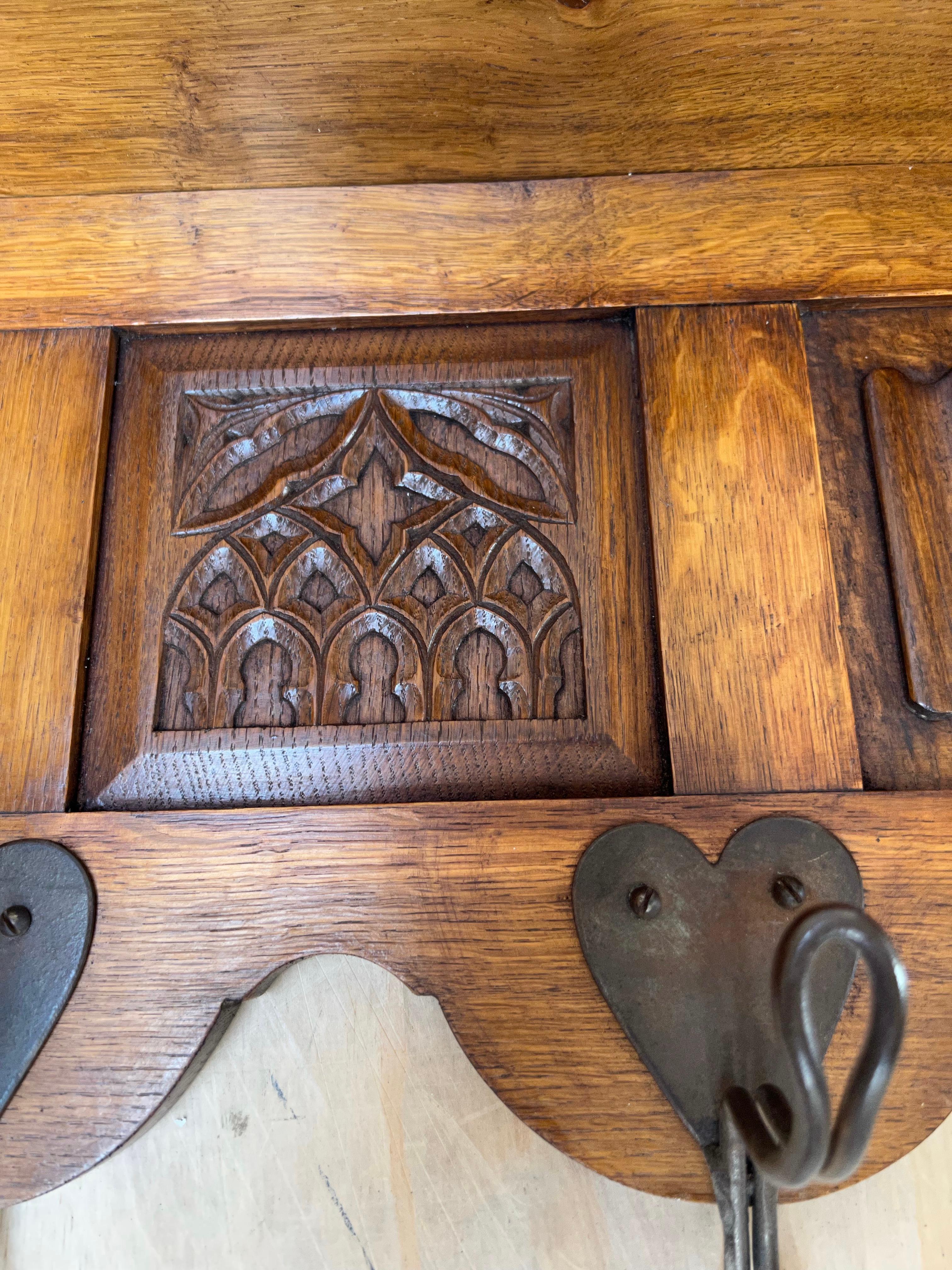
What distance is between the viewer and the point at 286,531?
0.66 meters

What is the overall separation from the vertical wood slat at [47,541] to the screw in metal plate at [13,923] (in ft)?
0.22

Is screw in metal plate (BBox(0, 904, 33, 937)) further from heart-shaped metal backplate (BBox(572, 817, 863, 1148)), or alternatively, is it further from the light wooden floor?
heart-shaped metal backplate (BBox(572, 817, 863, 1148))

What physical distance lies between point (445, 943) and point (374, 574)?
26 cm

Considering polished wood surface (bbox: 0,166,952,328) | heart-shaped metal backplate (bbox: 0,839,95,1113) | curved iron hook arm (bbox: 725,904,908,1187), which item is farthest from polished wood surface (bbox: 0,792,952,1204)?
polished wood surface (bbox: 0,166,952,328)

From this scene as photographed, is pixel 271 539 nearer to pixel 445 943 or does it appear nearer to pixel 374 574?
pixel 374 574

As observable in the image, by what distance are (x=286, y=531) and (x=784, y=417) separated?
0.38m

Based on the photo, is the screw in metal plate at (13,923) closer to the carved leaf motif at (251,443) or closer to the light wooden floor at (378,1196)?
the light wooden floor at (378,1196)

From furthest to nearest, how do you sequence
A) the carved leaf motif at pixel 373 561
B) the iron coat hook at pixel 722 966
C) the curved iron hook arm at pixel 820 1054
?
the carved leaf motif at pixel 373 561 → the iron coat hook at pixel 722 966 → the curved iron hook arm at pixel 820 1054

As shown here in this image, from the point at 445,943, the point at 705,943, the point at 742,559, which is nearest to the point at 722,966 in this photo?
the point at 705,943

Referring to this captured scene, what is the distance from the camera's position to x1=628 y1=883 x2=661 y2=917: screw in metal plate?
0.54 metres

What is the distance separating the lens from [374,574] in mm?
639

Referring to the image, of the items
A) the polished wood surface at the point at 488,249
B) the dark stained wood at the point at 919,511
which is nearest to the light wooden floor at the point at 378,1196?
the dark stained wood at the point at 919,511

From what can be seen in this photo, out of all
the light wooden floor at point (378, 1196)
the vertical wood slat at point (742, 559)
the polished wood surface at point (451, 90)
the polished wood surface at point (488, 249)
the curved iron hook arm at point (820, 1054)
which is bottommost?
the light wooden floor at point (378, 1196)

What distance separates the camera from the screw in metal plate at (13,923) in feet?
1.78
